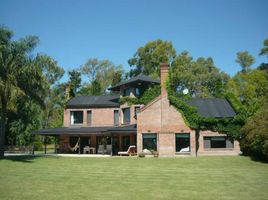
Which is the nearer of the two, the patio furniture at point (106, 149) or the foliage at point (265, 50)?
the patio furniture at point (106, 149)

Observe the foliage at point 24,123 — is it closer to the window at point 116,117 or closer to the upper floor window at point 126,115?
the window at point 116,117

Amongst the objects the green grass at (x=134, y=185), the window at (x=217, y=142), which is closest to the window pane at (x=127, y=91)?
the window at (x=217, y=142)

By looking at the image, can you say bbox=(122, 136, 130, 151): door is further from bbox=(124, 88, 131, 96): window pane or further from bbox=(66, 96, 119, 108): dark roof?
bbox=(124, 88, 131, 96): window pane

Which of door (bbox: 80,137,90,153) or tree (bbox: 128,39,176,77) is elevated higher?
tree (bbox: 128,39,176,77)

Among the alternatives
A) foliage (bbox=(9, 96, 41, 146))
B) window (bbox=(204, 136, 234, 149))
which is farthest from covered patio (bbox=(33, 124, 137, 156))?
foliage (bbox=(9, 96, 41, 146))

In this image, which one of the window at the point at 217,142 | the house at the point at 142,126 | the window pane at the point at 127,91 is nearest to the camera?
the house at the point at 142,126

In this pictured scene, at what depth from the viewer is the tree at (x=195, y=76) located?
60781 mm

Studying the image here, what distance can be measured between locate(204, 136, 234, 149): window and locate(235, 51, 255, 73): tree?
40.5 metres

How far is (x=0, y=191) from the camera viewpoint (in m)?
12.3

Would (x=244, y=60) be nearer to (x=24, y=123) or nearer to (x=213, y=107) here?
(x=213, y=107)

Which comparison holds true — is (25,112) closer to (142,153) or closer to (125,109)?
(125,109)

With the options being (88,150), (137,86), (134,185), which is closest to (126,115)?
(137,86)

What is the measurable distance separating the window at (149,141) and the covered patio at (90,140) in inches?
91.4

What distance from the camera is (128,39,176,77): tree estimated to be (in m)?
65.2
